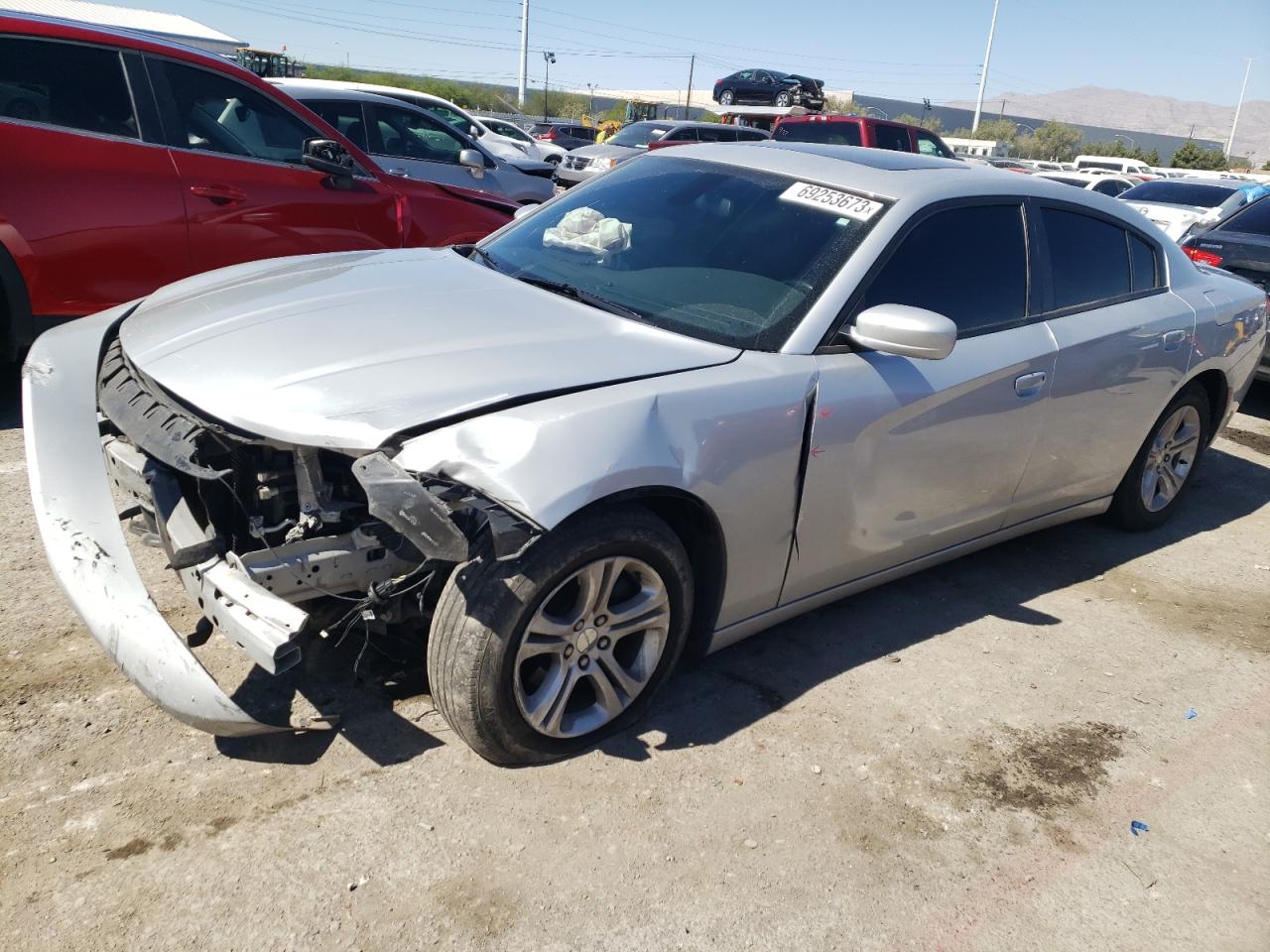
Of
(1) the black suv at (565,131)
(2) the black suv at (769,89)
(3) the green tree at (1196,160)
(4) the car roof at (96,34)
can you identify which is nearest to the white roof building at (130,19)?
(1) the black suv at (565,131)

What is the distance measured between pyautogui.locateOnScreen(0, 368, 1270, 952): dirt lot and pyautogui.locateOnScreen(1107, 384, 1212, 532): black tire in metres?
1.21

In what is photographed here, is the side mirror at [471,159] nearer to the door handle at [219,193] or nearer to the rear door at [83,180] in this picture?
the door handle at [219,193]

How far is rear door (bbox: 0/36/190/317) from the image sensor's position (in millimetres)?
4496

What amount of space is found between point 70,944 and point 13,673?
113 centimetres

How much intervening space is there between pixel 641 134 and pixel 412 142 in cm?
1059

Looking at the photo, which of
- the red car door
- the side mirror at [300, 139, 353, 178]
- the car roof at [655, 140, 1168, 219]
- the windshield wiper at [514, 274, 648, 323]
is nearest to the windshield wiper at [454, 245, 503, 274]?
the windshield wiper at [514, 274, 648, 323]

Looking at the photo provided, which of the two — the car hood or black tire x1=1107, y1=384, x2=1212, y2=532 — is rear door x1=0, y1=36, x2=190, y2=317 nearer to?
the car hood

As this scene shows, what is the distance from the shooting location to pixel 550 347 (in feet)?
8.91

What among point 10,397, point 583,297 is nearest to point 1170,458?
point 583,297

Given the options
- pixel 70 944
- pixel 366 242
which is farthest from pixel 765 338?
pixel 366 242

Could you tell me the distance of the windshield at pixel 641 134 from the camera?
17.5 meters

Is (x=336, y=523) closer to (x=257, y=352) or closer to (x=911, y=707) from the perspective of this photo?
(x=257, y=352)

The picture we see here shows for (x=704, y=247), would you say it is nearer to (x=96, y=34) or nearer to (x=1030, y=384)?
(x=1030, y=384)

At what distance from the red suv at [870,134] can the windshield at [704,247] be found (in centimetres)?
989
